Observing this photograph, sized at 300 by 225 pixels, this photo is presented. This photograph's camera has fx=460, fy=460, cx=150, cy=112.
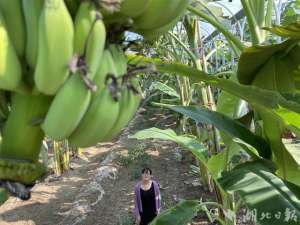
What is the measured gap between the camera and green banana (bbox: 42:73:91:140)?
0.60 m

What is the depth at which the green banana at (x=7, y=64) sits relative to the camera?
0.60 meters

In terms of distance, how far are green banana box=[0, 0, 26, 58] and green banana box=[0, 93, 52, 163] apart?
0.07 m

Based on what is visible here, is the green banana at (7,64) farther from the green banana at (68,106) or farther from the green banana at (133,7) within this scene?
the green banana at (133,7)

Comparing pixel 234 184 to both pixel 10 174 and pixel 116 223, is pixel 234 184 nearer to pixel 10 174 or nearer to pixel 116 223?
pixel 10 174

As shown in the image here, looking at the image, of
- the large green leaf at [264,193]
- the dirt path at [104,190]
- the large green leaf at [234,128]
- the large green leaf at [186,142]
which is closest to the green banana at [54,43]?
the large green leaf at [264,193]

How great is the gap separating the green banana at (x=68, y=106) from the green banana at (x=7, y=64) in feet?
0.20

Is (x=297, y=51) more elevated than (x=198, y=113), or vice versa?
(x=297, y=51)

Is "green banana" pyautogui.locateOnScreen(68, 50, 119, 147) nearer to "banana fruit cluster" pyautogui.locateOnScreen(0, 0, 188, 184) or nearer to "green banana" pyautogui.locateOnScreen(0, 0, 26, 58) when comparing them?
"banana fruit cluster" pyautogui.locateOnScreen(0, 0, 188, 184)

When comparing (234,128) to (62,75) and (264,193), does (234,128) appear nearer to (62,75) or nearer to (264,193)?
(264,193)

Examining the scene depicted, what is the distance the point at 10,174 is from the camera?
63 cm

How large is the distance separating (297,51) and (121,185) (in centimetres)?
364

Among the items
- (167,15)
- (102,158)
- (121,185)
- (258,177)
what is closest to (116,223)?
(121,185)

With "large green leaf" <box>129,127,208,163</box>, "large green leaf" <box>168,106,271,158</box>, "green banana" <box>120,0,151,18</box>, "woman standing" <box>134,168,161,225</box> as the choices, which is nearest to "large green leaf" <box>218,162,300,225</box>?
"large green leaf" <box>168,106,271,158</box>

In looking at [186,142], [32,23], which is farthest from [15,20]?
[186,142]
